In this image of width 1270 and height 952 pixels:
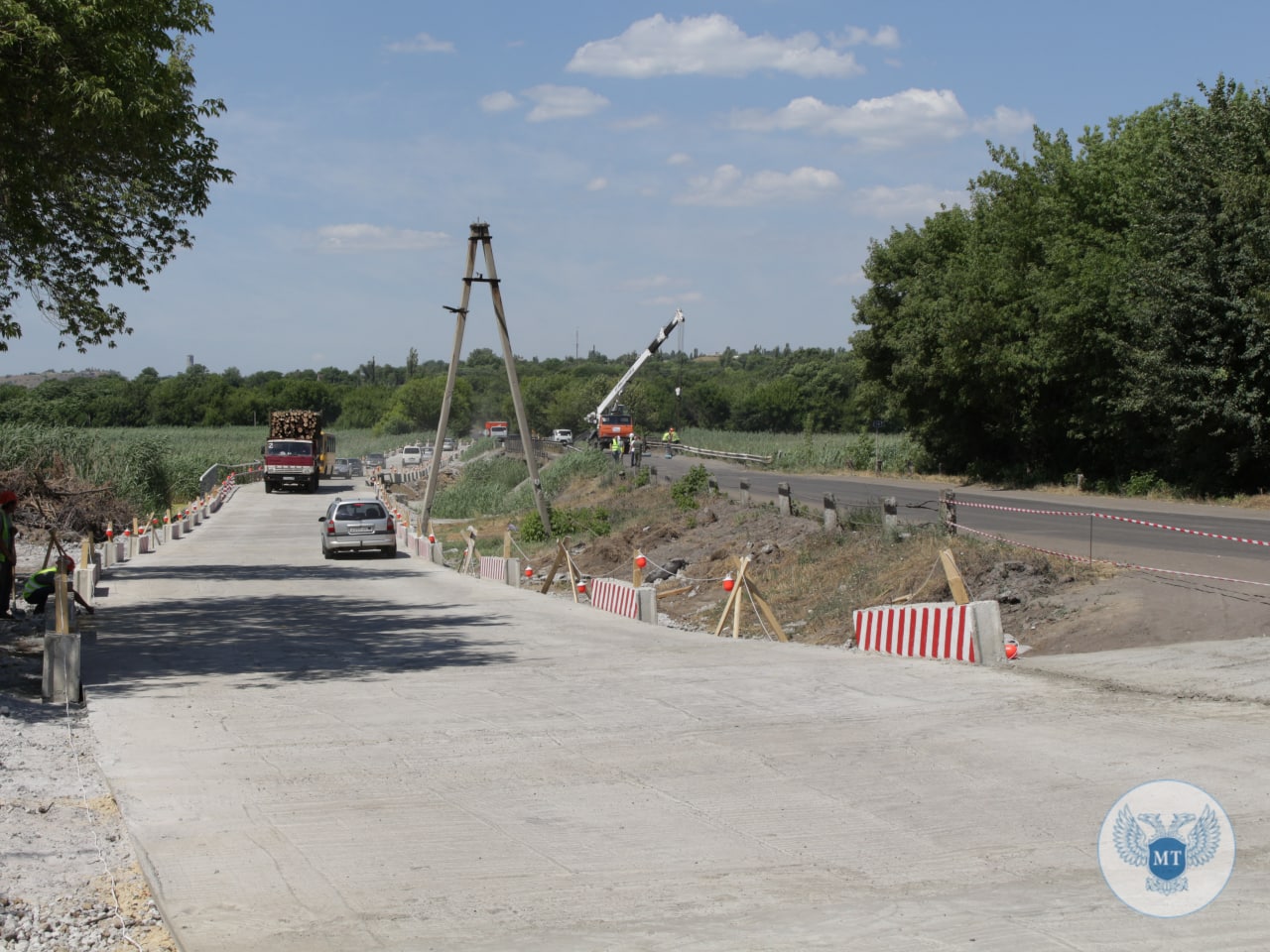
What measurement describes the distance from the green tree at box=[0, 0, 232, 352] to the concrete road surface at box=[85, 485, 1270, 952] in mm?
6084

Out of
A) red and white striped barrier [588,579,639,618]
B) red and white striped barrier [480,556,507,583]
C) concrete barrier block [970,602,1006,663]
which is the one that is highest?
concrete barrier block [970,602,1006,663]

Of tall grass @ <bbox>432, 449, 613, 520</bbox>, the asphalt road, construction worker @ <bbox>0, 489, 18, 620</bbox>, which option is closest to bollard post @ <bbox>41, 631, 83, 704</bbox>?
construction worker @ <bbox>0, 489, 18, 620</bbox>

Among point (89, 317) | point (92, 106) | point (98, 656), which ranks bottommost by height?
point (98, 656)

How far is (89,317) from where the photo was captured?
22047mm

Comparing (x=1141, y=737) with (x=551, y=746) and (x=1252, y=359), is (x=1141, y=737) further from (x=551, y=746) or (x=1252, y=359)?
(x=1252, y=359)

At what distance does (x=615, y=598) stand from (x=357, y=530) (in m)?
15.7

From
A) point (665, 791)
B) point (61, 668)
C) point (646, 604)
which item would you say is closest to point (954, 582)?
point (646, 604)

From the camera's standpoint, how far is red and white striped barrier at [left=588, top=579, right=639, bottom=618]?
20.0m

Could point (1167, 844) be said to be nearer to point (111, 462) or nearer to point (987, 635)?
point (987, 635)

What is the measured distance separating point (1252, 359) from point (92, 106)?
28.8 metres

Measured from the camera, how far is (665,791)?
8055mm

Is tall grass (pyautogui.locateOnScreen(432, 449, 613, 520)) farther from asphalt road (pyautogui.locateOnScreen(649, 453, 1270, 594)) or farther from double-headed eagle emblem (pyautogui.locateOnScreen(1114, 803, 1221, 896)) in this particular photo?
double-headed eagle emblem (pyautogui.locateOnScreen(1114, 803, 1221, 896))

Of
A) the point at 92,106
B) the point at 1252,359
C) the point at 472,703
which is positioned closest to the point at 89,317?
the point at 92,106

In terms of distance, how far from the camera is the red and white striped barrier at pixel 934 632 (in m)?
12.8
